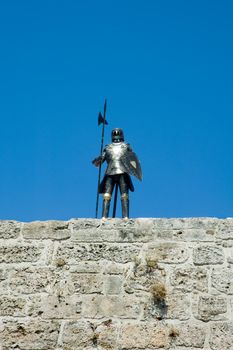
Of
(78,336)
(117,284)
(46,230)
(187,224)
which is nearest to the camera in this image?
(78,336)

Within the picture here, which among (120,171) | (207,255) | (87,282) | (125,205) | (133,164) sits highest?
(133,164)

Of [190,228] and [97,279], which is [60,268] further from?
[190,228]

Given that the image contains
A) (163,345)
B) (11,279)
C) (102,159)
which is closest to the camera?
(163,345)

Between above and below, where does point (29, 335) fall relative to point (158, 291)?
below

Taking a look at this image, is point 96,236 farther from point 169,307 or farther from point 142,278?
point 169,307

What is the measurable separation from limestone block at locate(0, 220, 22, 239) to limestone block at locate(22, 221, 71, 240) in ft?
0.27

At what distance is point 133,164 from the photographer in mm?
8188

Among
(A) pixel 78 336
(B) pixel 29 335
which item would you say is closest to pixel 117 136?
(A) pixel 78 336

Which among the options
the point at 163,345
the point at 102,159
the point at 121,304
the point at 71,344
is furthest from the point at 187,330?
the point at 102,159

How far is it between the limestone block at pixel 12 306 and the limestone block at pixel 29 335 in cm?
10

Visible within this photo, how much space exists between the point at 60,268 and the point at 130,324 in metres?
1.03

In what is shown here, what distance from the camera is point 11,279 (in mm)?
7207

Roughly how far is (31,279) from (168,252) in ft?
5.21

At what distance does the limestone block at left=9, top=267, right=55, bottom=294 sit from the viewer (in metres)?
7.14
